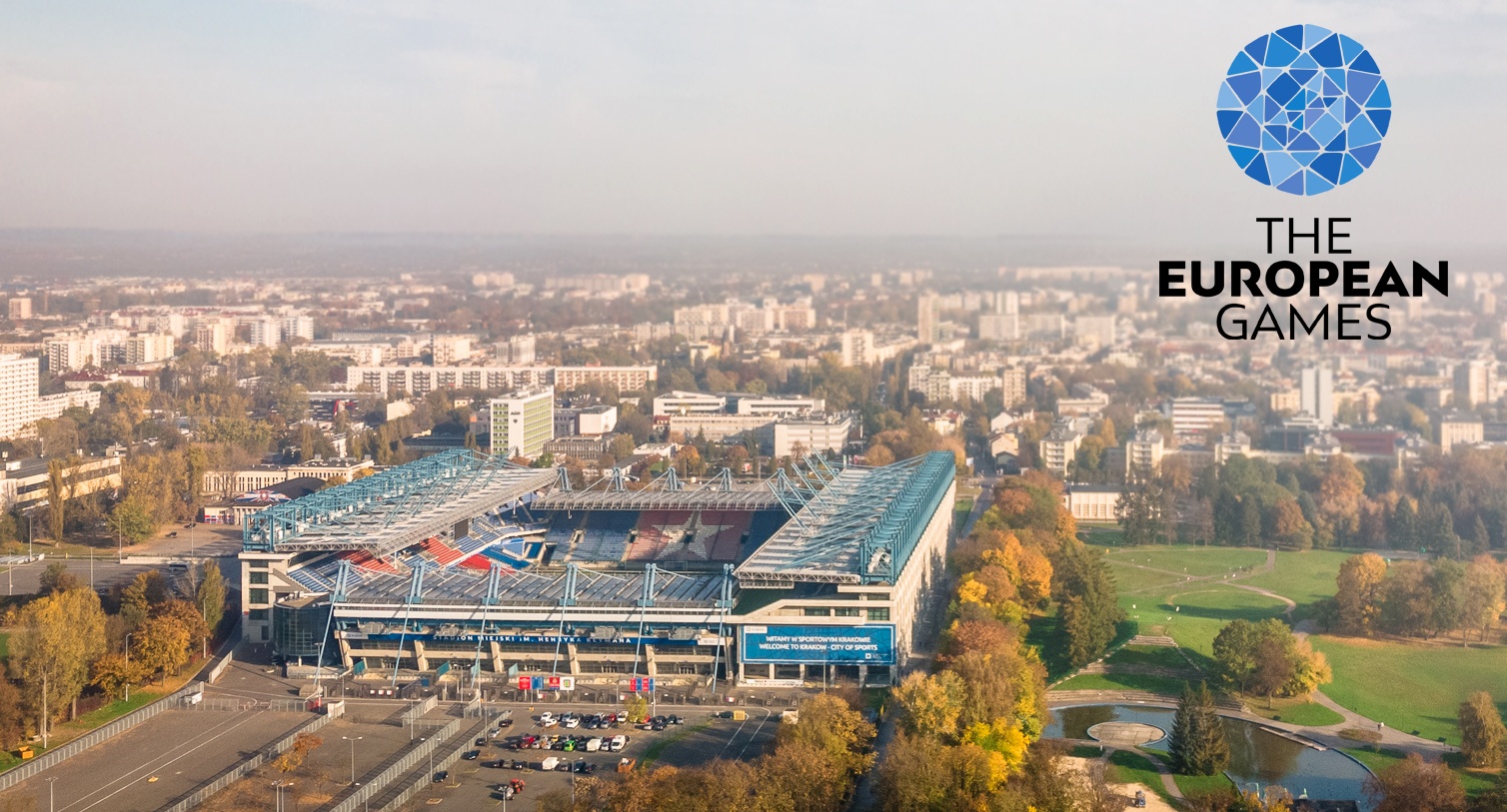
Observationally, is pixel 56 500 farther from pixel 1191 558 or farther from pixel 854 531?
pixel 1191 558

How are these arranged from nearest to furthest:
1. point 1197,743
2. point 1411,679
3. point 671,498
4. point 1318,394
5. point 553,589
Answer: point 1197,743, point 1411,679, point 553,589, point 671,498, point 1318,394

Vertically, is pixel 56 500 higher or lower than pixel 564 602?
higher

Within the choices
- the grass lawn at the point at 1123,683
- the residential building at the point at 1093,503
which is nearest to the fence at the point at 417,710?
the grass lawn at the point at 1123,683

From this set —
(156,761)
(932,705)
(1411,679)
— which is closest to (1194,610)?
(1411,679)

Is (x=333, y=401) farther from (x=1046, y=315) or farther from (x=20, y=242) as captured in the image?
(x=1046, y=315)

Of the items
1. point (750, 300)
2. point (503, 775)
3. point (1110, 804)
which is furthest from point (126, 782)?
point (750, 300)

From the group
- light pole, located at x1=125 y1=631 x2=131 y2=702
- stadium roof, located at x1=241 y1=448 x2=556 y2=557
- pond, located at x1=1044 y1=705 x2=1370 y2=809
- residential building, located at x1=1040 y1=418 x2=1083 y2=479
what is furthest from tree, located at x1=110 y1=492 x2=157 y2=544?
residential building, located at x1=1040 y1=418 x2=1083 y2=479
